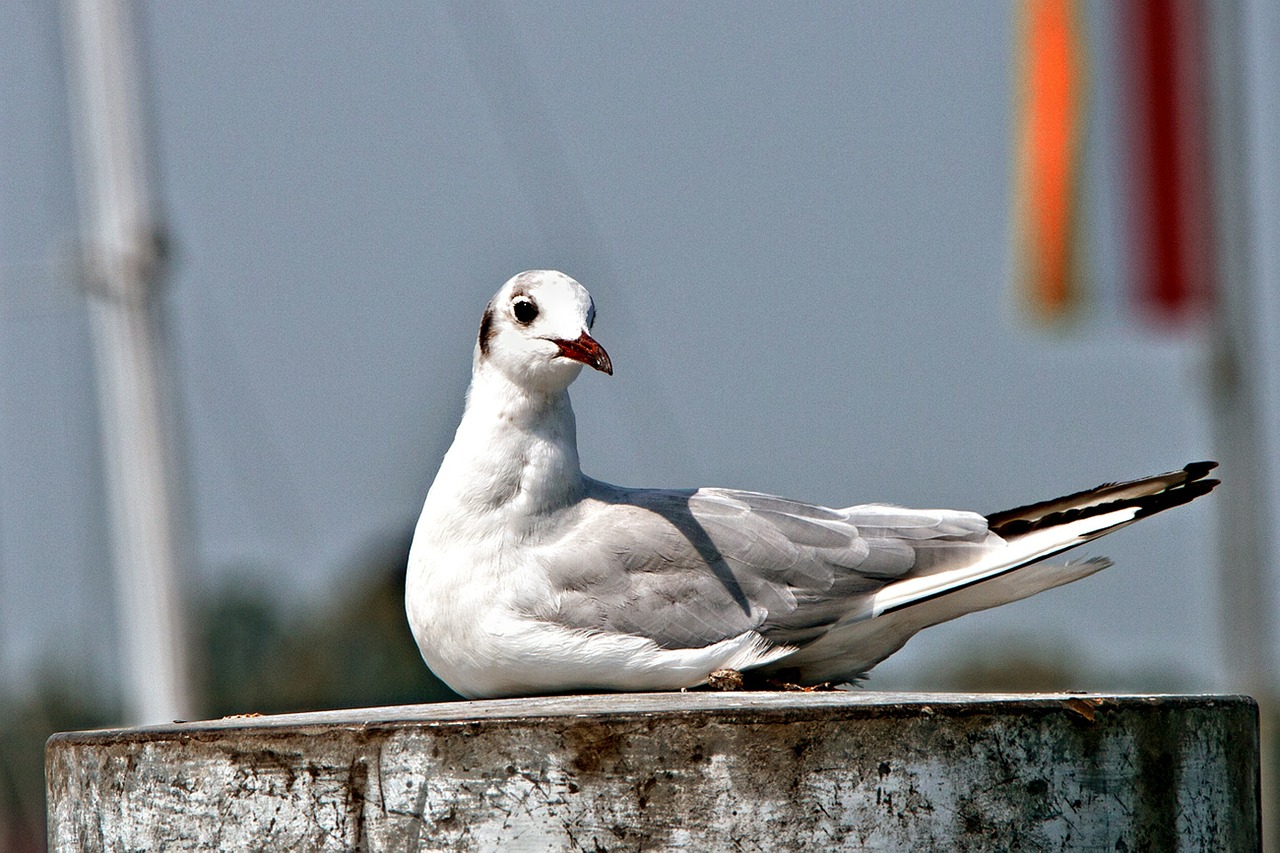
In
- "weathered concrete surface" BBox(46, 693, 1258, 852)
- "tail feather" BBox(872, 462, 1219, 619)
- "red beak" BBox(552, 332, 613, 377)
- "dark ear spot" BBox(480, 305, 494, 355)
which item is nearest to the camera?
"weathered concrete surface" BBox(46, 693, 1258, 852)

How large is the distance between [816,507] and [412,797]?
98.6 inches

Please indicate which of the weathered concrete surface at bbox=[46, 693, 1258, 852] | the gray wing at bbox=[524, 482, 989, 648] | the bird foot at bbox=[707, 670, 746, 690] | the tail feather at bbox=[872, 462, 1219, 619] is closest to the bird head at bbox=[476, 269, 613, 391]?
the gray wing at bbox=[524, 482, 989, 648]

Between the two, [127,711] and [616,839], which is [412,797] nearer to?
[616,839]

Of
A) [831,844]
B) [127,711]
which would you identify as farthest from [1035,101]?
[831,844]

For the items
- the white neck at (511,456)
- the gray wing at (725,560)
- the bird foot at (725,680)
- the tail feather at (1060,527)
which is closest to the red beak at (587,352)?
the white neck at (511,456)

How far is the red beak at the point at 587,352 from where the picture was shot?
227 inches

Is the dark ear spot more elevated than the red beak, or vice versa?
the dark ear spot

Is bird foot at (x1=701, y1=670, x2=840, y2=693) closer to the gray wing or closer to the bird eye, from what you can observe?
the gray wing

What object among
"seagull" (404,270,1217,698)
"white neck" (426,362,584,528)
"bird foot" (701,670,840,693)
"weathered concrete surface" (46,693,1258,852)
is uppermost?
"white neck" (426,362,584,528)

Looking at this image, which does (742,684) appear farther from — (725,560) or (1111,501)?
(1111,501)

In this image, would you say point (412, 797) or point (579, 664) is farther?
point (579, 664)

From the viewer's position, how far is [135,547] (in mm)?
17203

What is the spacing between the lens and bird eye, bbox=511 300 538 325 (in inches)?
238

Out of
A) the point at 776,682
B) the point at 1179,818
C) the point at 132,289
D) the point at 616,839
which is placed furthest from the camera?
the point at 132,289
